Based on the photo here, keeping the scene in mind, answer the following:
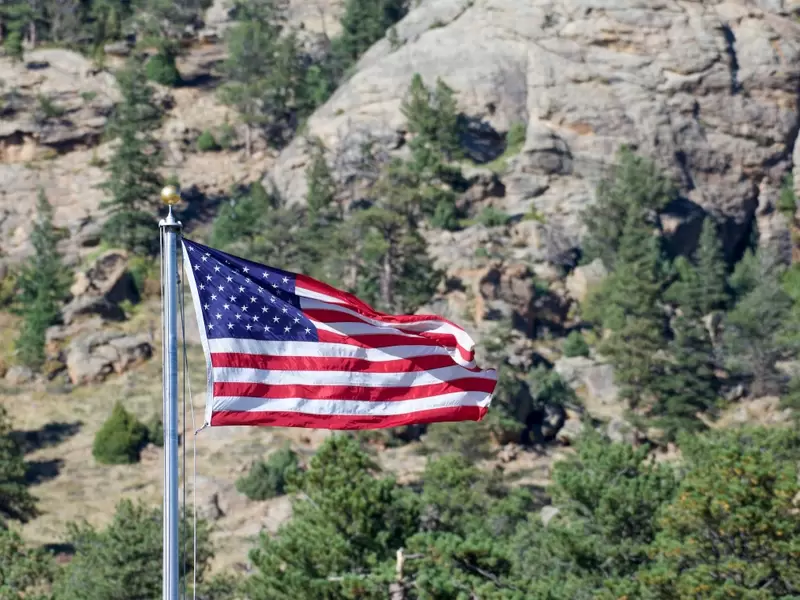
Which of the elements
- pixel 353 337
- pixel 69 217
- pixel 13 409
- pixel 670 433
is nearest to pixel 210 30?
pixel 69 217

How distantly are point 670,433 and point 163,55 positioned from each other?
52.6m

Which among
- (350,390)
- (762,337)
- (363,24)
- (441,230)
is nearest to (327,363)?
(350,390)

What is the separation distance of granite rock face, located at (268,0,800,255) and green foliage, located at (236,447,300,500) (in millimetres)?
27631

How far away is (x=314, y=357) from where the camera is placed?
16469mm

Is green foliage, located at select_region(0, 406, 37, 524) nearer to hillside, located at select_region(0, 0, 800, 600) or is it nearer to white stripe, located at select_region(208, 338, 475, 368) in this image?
hillside, located at select_region(0, 0, 800, 600)

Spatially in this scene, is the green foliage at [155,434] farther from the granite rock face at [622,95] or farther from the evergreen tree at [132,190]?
the granite rock face at [622,95]

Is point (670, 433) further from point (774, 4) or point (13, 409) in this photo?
point (774, 4)

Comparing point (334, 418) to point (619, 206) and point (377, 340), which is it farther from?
point (619, 206)

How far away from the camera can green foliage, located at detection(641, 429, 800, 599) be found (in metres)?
30.8

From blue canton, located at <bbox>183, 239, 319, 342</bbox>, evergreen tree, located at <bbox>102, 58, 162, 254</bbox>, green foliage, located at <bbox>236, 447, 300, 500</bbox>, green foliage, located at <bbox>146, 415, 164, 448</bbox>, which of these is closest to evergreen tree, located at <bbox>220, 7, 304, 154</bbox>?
evergreen tree, located at <bbox>102, 58, 162, 254</bbox>

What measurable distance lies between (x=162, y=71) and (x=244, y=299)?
86.0 metres

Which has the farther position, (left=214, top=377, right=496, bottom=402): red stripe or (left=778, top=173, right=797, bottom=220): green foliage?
(left=778, top=173, right=797, bottom=220): green foliage

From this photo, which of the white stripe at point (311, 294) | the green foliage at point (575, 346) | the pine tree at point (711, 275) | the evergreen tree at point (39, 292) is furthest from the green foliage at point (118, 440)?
the white stripe at point (311, 294)

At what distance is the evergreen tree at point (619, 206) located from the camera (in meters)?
77.6
